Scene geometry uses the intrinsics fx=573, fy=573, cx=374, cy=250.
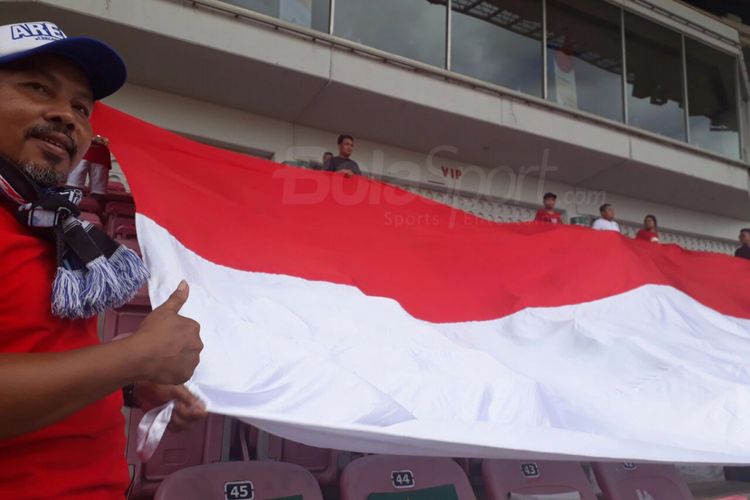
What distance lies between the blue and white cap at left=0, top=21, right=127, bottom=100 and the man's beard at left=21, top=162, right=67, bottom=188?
193 millimetres

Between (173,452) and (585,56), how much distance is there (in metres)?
8.91

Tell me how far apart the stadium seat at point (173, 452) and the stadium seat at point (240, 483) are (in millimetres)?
284

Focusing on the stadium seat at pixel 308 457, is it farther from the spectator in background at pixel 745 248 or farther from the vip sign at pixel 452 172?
the spectator in background at pixel 745 248

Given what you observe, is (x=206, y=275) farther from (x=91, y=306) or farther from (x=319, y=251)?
(x=91, y=306)

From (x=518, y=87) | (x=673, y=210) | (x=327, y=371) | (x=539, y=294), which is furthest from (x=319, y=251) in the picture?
(x=673, y=210)

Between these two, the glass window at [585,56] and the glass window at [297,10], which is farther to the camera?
the glass window at [585,56]

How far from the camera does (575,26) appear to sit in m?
8.96

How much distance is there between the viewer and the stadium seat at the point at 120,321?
7.48 ft

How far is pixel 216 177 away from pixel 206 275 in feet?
2.19

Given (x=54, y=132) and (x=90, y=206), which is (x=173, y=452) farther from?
(x=54, y=132)

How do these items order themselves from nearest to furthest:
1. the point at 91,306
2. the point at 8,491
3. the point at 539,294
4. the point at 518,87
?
1. the point at 8,491
2. the point at 91,306
3. the point at 539,294
4. the point at 518,87

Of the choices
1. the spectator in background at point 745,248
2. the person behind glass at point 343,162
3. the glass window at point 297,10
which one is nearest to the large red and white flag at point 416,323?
the person behind glass at point 343,162

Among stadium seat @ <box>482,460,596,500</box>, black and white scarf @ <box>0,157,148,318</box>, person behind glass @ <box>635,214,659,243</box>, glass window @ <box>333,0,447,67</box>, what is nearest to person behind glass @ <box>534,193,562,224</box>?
person behind glass @ <box>635,214,659,243</box>

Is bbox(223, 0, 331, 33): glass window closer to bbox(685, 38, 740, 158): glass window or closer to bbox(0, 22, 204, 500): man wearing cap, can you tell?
bbox(0, 22, 204, 500): man wearing cap
